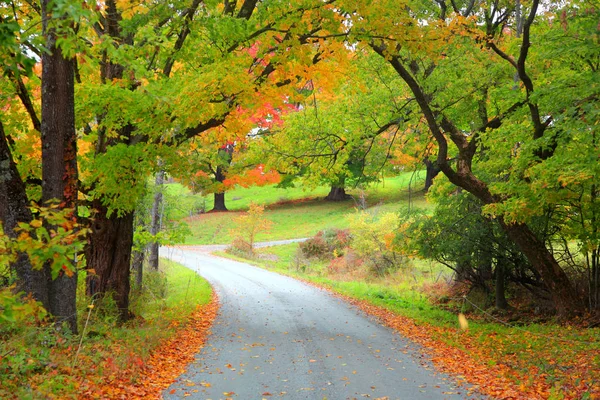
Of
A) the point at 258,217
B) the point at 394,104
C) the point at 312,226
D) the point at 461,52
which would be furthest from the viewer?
the point at 312,226

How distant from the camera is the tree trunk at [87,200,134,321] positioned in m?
10.5

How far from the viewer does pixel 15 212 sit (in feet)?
23.4

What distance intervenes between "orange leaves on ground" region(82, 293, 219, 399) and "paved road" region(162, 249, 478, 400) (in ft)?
0.64

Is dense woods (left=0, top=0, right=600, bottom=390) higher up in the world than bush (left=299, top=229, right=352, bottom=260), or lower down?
higher up

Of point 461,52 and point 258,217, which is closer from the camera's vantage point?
point 461,52

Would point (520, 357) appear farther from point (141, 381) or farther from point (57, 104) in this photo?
point (57, 104)

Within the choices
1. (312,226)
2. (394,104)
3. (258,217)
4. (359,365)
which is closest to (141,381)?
(359,365)

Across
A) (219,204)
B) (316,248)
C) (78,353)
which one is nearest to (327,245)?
(316,248)

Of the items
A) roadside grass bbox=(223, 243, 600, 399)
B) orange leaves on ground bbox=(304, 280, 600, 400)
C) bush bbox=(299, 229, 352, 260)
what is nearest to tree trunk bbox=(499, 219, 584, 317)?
roadside grass bbox=(223, 243, 600, 399)

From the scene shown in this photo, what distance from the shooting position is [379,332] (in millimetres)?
11625

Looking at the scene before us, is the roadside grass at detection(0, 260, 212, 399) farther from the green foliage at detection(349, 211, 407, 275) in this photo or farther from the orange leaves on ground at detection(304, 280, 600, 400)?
the green foliage at detection(349, 211, 407, 275)

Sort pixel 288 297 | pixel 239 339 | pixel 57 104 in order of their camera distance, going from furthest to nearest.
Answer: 1. pixel 288 297
2. pixel 239 339
3. pixel 57 104

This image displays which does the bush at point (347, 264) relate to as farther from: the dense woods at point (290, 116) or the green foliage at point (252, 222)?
the dense woods at point (290, 116)

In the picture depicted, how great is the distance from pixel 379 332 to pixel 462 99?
6.57 metres
